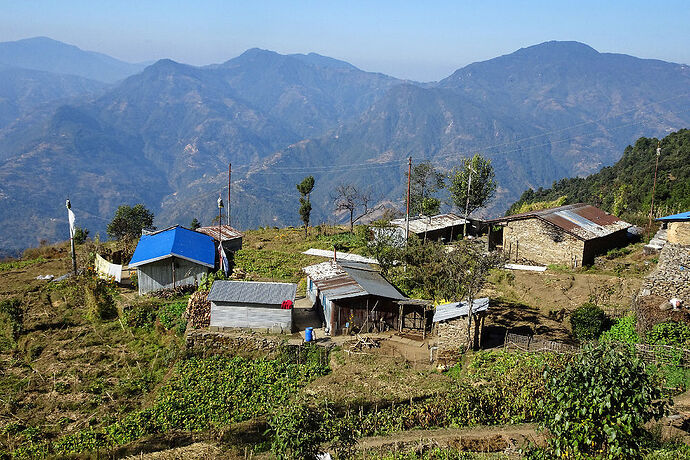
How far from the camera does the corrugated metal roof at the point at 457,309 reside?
829 inches

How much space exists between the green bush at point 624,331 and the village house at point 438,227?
17.8 metres

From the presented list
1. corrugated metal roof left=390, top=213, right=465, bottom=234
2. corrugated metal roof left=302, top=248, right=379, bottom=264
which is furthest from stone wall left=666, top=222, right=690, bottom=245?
corrugated metal roof left=302, top=248, right=379, bottom=264

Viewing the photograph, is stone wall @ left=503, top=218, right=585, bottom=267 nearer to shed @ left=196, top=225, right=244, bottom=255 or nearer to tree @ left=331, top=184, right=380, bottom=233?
tree @ left=331, top=184, right=380, bottom=233

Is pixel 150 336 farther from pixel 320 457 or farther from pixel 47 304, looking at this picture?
pixel 320 457

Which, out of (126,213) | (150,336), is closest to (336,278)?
(150,336)

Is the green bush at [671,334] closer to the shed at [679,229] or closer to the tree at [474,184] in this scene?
the shed at [679,229]

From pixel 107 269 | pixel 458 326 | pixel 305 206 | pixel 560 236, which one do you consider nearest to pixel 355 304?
pixel 458 326

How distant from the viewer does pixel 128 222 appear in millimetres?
58188

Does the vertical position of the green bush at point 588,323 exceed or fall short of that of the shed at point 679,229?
it falls short

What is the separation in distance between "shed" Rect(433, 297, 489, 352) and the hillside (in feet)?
115

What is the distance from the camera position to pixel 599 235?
3456cm

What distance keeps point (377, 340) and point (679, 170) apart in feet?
180

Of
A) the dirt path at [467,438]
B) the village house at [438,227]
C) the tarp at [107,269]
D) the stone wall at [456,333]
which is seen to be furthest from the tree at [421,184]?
the dirt path at [467,438]

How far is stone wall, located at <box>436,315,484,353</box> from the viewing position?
21.2 metres
